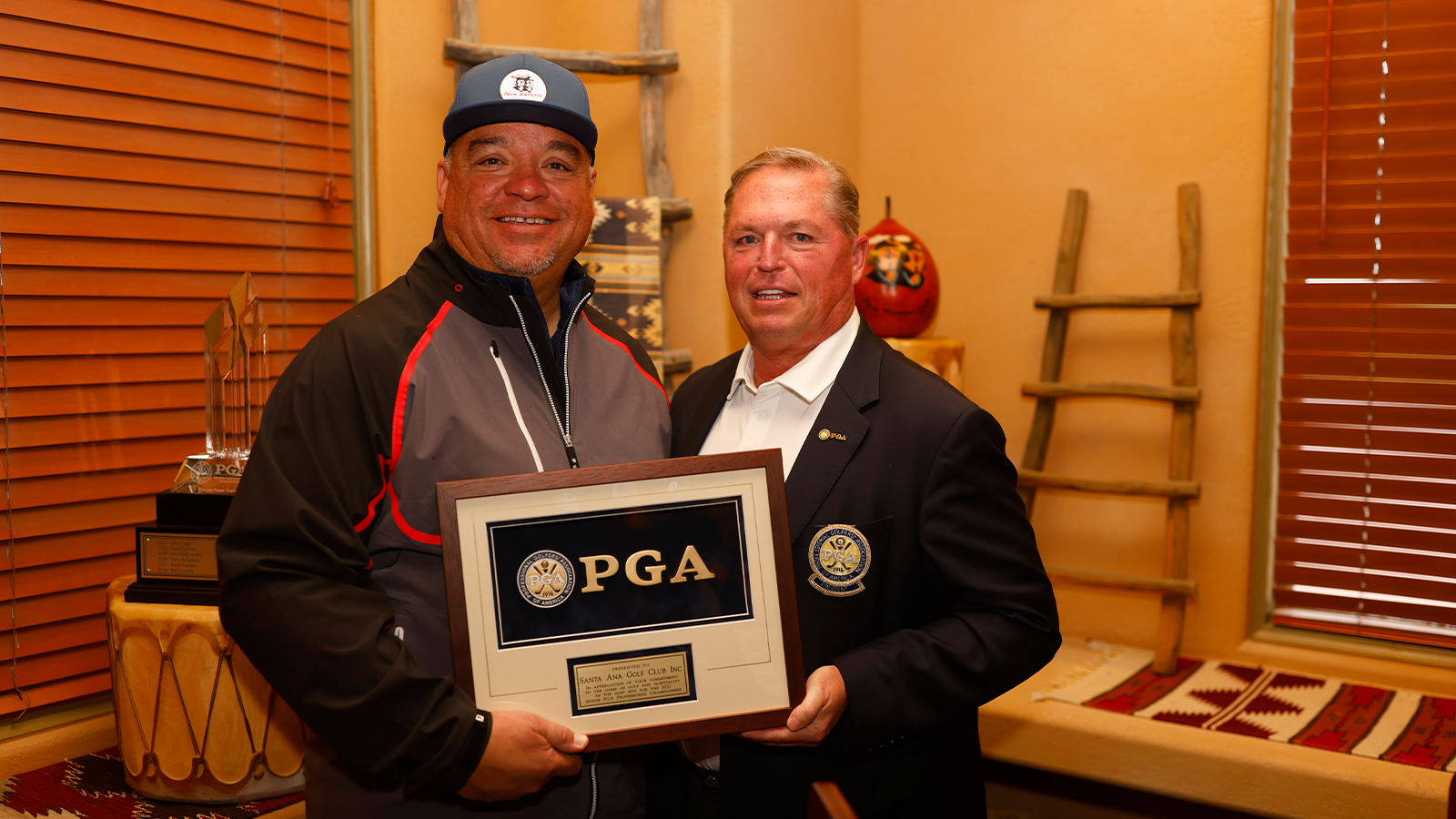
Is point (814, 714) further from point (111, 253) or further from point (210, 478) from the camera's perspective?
point (111, 253)

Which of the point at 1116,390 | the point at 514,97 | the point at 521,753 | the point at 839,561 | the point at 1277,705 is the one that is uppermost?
the point at 514,97

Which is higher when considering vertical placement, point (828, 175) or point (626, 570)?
point (828, 175)

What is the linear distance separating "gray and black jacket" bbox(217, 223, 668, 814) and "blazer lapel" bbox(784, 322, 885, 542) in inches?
12.8

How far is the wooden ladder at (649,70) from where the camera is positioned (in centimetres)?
320

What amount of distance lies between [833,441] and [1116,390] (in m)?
2.28

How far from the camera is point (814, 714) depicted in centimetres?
145

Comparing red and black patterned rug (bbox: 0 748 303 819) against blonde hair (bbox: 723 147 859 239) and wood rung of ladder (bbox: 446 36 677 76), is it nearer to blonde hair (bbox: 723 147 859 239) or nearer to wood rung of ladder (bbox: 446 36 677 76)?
blonde hair (bbox: 723 147 859 239)

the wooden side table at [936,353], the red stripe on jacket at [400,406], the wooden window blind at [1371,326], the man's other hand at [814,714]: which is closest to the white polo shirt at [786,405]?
the man's other hand at [814,714]

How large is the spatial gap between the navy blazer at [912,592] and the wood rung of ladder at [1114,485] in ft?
6.66

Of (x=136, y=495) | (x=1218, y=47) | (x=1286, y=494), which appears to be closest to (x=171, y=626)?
(x=136, y=495)

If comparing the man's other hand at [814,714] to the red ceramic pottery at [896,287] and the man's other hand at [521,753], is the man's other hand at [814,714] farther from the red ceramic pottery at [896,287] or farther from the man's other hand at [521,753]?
the red ceramic pottery at [896,287]

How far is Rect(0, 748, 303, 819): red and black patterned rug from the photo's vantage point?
218cm

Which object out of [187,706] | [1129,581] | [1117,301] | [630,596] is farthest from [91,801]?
[1117,301]

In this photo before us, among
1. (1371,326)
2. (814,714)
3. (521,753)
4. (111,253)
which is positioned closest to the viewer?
(521,753)
